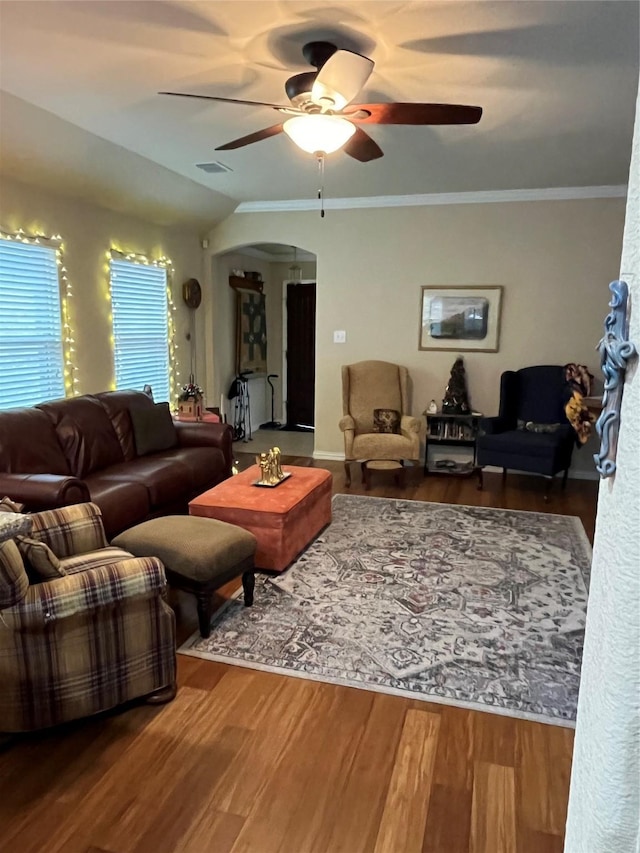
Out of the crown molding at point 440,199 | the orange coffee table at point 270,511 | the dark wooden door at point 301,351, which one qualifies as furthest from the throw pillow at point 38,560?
the dark wooden door at point 301,351

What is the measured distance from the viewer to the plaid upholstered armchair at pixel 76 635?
6.43 ft

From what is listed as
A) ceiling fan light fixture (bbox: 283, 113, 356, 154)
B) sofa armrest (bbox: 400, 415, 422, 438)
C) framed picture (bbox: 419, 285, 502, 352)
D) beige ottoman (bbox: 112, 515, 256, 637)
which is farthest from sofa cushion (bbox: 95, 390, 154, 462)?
framed picture (bbox: 419, 285, 502, 352)

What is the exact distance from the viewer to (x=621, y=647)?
2.10ft

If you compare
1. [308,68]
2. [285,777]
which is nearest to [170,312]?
[308,68]

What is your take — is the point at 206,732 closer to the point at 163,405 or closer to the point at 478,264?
the point at 163,405

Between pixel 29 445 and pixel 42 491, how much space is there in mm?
764

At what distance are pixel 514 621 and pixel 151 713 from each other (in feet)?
5.69

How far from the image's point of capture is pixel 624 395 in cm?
68

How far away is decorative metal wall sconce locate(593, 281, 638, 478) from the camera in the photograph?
0.67 m

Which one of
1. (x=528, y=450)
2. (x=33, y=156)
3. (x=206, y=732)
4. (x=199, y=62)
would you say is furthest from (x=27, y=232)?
(x=528, y=450)

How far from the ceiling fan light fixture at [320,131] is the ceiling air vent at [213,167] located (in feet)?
6.60

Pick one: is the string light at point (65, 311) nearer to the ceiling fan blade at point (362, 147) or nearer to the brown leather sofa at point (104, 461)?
the brown leather sofa at point (104, 461)

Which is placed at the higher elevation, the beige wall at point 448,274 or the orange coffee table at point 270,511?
the beige wall at point 448,274

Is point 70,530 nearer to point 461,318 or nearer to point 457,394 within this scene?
point 457,394
